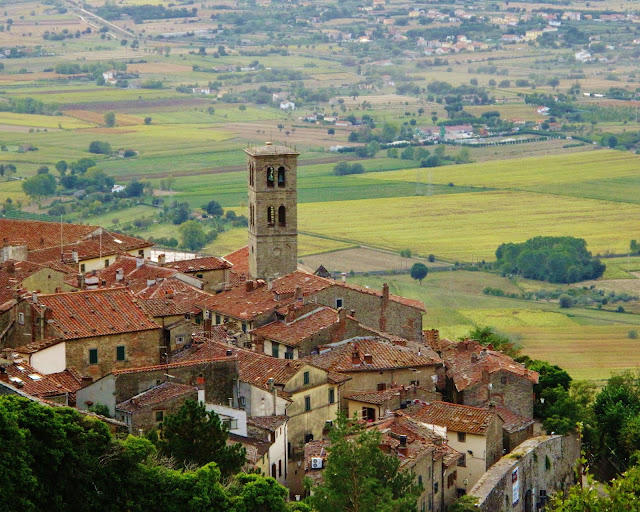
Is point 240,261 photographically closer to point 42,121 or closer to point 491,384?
point 491,384

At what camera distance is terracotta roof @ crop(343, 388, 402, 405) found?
52.5 meters

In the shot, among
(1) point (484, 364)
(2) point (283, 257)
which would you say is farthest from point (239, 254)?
(1) point (484, 364)

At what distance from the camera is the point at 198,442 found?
4266 cm

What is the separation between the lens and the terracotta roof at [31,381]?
42.9 m

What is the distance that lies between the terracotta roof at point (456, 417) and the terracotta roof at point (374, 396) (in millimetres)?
964

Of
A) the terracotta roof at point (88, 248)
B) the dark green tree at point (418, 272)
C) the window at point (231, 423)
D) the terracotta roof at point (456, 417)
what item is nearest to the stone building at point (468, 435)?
the terracotta roof at point (456, 417)

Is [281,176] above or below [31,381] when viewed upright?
above

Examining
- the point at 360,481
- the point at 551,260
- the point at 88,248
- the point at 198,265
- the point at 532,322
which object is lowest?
the point at 551,260

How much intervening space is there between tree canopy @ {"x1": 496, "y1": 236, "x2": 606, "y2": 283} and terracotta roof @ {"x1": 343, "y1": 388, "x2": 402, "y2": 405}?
71.9 m

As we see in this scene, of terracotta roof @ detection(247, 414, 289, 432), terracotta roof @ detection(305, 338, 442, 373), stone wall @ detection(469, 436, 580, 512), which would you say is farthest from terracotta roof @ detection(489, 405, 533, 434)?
terracotta roof @ detection(247, 414, 289, 432)

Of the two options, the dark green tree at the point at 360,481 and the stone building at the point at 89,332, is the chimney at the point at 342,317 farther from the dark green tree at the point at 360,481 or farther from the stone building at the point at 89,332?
the dark green tree at the point at 360,481

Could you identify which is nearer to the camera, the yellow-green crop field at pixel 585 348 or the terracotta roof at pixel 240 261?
the terracotta roof at pixel 240 261

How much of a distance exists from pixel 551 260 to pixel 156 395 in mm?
85321

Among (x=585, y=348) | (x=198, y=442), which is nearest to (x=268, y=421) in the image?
(x=198, y=442)
